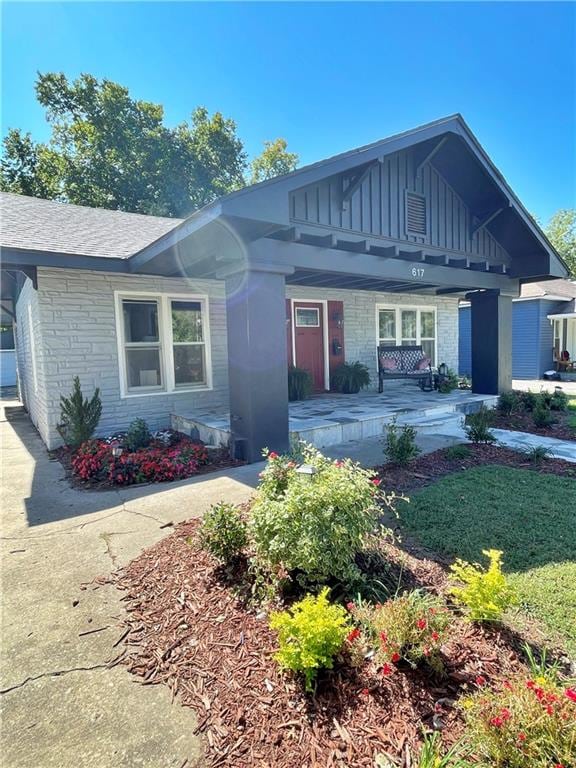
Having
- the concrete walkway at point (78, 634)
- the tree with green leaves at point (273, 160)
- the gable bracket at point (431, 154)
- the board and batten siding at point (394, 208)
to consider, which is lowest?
the concrete walkway at point (78, 634)

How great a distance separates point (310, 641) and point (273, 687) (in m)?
0.32

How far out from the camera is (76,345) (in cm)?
646

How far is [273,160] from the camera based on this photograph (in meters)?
26.4

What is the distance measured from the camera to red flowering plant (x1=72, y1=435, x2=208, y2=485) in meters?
4.79

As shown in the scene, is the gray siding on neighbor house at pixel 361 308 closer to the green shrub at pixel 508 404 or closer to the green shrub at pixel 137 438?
the green shrub at pixel 508 404

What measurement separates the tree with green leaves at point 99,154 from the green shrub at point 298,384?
684 inches

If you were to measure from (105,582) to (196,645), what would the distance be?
0.96 metres

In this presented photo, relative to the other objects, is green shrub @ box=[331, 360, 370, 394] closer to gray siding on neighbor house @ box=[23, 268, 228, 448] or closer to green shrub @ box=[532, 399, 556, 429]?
green shrub @ box=[532, 399, 556, 429]

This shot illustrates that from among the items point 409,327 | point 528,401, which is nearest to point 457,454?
point 528,401

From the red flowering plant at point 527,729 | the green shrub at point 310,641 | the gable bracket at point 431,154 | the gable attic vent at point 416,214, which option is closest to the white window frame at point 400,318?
the gable attic vent at point 416,214

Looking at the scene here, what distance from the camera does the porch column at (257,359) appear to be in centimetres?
498

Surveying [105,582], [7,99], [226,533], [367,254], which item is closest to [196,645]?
[226,533]

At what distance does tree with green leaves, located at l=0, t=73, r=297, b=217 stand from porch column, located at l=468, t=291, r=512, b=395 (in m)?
18.7

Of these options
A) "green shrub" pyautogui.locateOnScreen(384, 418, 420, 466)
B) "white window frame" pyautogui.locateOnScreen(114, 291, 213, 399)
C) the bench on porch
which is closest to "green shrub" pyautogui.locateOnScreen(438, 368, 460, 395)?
the bench on porch
